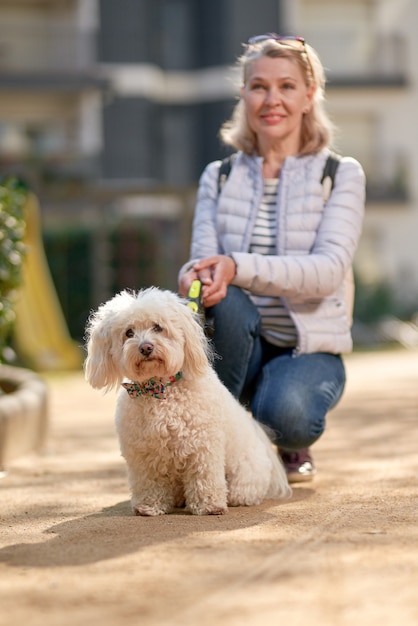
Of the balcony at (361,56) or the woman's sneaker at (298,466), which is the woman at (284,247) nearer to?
the woman's sneaker at (298,466)

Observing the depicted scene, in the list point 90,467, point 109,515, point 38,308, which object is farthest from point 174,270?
point 109,515

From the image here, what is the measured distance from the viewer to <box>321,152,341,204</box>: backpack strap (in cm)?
503

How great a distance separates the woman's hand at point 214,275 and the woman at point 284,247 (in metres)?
0.07

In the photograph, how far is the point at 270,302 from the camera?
505 cm

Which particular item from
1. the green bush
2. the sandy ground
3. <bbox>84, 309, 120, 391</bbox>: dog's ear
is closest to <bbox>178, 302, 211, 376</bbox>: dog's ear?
<bbox>84, 309, 120, 391</bbox>: dog's ear

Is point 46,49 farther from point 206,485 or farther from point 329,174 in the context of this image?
point 206,485

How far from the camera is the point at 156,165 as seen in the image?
2519 centimetres

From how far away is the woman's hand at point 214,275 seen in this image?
15.1 feet

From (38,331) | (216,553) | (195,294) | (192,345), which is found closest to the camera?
(216,553)

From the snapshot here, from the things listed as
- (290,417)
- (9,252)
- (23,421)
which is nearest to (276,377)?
(290,417)

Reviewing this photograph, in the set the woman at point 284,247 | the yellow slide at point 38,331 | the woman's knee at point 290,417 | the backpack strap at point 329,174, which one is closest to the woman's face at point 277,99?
the woman at point 284,247

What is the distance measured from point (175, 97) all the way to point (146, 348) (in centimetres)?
2185

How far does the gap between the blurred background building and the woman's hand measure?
52.8 feet

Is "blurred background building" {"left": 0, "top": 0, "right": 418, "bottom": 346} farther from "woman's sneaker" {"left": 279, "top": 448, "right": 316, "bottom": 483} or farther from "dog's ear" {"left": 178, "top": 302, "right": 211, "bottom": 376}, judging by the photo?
"dog's ear" {"left": 178, "top": 302, "right": 211, "bottom": 376}
